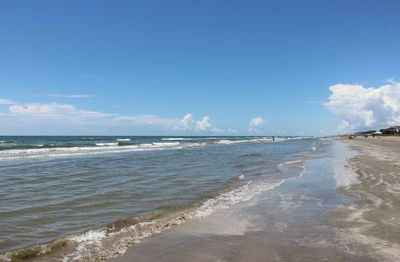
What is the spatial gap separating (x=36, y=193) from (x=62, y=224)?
4.63 metres

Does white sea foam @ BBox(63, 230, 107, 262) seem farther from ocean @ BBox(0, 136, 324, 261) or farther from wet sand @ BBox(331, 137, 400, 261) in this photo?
wet sand @ BBox(331, 137, 400, 261)

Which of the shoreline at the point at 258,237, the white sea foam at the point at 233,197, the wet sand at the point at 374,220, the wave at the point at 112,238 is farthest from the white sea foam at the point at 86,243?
the wet sand at the point at 374,220

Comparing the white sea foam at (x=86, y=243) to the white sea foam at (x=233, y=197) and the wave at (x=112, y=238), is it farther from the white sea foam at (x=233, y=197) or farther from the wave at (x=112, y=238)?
the white sea foam at (x=233, y=197)

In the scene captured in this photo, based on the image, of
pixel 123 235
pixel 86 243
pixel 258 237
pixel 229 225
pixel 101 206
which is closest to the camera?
pixel 86 243

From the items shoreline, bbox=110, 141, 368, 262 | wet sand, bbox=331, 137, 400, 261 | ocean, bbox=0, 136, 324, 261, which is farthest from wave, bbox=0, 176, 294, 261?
wet sand, bbox=331, 137, 400, 261

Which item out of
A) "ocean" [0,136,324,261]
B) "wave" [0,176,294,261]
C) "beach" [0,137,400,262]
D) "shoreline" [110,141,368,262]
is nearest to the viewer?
"shoreline" [110,141,368,262]

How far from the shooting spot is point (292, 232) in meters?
7.54

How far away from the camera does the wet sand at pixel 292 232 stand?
240 inches

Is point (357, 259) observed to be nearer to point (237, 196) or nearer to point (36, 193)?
point (237, 196)

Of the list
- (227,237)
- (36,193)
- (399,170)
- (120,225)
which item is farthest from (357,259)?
(399,170)

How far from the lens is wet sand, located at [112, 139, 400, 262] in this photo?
611cm

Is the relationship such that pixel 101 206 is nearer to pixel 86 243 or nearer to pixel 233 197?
pixel 86 243

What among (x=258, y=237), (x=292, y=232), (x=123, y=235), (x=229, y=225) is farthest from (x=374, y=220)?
(x=123, y=235)

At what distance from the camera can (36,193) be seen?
12.4 metres
